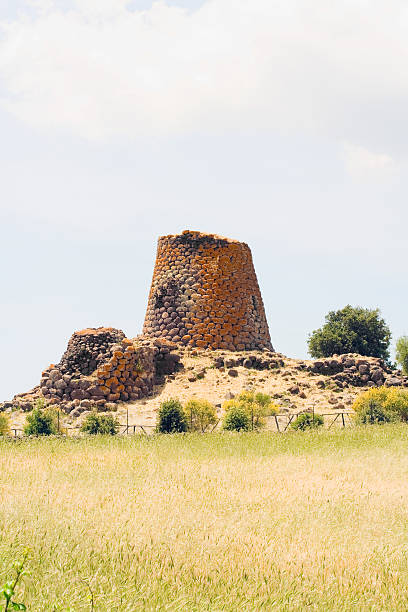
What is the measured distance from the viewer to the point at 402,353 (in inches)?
1388

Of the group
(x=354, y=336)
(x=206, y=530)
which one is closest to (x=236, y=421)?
(x=206, y=530)

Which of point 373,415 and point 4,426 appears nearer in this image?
point 4,426

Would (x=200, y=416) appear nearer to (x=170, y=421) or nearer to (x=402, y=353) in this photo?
(x=170, y=421)

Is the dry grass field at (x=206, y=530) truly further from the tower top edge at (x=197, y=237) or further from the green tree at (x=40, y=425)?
the tower top edge at (x=197, y=237)

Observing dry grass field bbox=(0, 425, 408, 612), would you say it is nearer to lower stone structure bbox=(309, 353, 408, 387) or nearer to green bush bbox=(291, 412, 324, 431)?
green bush bbox=(291, 412, 324, 431)

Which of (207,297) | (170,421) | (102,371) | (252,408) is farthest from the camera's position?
(207,297)

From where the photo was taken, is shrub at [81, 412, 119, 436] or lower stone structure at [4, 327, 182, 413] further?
lower stone structure at [4, 327, 182, 413]

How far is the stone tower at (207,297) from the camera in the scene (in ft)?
97.5

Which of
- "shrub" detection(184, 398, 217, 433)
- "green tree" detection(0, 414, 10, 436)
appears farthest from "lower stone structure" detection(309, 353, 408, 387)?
"green tree" detection(0, 414, 10, 436)

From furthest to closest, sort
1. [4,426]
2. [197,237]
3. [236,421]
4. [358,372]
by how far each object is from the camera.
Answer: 1. [197,237]
2. [358,372]
3. [4,426]
4. [236,421]

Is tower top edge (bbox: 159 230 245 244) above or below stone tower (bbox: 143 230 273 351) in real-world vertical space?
above

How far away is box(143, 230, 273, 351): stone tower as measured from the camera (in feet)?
97.5

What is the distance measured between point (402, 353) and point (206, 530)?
30022mm

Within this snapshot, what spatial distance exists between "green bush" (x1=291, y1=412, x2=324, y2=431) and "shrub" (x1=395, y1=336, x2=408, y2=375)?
16900 millimetres
